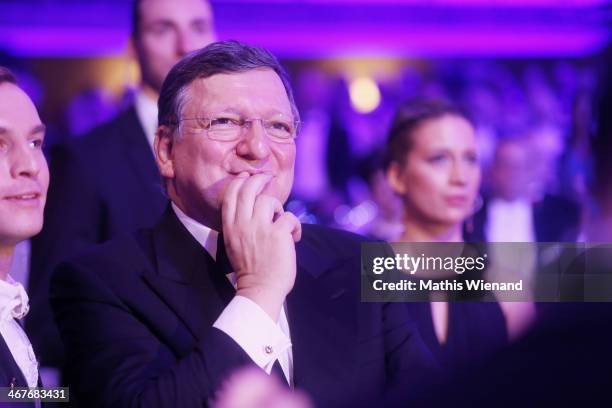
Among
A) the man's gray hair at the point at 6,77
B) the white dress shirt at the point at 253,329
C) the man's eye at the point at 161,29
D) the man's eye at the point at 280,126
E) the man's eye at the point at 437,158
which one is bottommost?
the white dress shirt at the point at 253,329

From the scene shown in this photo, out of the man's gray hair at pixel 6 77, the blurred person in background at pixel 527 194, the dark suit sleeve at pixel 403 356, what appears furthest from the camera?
the blurred person in background at pixel 527 194

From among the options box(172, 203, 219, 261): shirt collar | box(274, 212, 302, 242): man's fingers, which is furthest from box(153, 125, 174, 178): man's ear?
box(274, 212, 302, 242): man's fingers

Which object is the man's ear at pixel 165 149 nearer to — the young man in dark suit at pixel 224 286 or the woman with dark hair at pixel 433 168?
the young man in dark suit at pixel 224 286

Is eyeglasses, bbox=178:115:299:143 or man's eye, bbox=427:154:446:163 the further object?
man's eye, bbox=427:154:446:163

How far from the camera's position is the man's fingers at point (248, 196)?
1.55 metres

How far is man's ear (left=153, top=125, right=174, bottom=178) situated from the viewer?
5.75 feet

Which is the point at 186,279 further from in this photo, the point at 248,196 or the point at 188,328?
the point at 248,196

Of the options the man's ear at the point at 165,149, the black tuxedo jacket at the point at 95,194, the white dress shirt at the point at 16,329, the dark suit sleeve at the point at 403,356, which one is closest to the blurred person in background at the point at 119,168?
the black tuxedo jacket at the point at 95,194

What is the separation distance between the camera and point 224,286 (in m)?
1.72

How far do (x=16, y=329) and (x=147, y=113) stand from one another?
2.45 feet

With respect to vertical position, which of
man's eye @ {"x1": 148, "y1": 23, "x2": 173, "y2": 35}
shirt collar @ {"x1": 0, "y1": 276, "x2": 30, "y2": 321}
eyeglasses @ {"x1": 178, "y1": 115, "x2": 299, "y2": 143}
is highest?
man's eye @ {"x1": 148, "y1": 23, "x2": 173, "y2": 35}

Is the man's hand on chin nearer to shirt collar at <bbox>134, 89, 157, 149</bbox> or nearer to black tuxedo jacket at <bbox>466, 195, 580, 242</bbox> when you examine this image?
shirt collar at <bbox>134, 89, 157, 149</bbox>

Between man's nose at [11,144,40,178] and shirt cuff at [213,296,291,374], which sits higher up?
man's nose at [11,144,40,178]

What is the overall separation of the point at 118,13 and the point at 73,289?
3.18ft
